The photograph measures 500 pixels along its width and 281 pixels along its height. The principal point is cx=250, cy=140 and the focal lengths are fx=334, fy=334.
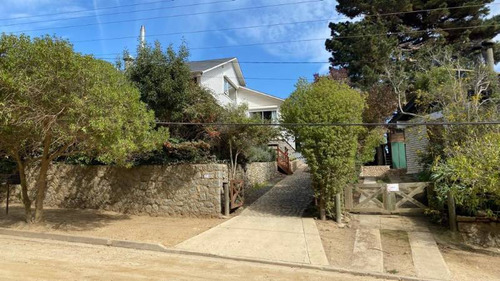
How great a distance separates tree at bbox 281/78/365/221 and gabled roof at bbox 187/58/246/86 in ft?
38.0

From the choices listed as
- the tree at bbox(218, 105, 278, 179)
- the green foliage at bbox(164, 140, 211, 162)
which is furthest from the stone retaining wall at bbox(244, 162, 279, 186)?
the green foliage at bbox(164, 140, 211, 162)

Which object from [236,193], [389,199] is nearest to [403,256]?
[389,199]

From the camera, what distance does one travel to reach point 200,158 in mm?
12508

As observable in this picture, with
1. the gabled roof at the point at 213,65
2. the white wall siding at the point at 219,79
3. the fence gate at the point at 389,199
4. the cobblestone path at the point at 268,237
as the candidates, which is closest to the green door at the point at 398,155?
the fence gate at the point at 389,199

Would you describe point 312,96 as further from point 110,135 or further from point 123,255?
point 123,255

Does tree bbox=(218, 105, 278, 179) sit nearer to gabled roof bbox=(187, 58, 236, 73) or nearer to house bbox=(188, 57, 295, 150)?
gabled roof bbox=(187, 58, 236, 73)

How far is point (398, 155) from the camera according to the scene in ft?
71.2

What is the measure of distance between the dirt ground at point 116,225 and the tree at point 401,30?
48.2 ft

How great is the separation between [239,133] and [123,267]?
7.46 metres

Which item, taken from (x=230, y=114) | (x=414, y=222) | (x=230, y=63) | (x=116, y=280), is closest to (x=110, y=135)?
(x=116, y=280)

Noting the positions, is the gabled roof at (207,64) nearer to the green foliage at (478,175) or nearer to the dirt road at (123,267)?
the dirt road at (123,267)

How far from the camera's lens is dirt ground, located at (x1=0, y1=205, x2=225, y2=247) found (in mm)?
9461

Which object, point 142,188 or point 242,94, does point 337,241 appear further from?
point 242,94

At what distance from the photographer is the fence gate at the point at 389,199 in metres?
10.9
